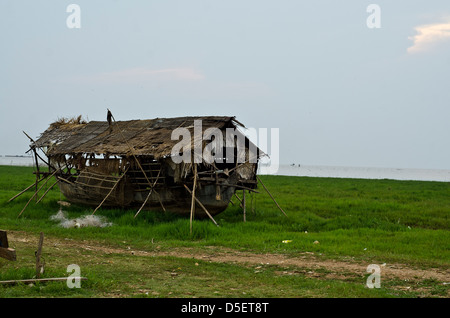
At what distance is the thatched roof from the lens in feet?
48.6

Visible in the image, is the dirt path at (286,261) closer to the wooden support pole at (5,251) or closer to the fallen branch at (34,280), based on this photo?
the wooden support pole at (5,251)

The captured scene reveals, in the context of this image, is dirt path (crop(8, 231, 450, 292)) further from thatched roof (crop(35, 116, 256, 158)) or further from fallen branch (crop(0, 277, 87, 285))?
thatched roof (crop(35, 116, 256, 158))

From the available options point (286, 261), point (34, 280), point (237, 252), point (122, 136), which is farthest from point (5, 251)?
point (122, 136)

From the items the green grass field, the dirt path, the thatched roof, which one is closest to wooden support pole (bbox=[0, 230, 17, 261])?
the green grass field

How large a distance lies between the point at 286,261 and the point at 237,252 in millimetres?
1395

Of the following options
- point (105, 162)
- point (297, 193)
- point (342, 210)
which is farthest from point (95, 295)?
point (297, 193)

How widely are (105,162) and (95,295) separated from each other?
9823mm

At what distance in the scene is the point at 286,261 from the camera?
970 centimetres

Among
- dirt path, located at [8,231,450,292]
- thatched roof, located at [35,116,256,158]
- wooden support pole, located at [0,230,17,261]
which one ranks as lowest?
dirt path, located at [8,231,450,292]

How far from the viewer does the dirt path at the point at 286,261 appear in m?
8.38

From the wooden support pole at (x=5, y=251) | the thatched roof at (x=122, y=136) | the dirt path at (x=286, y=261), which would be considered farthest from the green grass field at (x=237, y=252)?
the thatched roof at (x=122, y=136)

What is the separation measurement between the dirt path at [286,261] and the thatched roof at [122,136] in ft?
12.3

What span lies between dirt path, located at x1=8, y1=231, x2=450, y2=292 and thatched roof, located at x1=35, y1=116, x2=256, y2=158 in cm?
376

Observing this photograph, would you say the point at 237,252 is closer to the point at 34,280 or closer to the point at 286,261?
the point at 286,261
